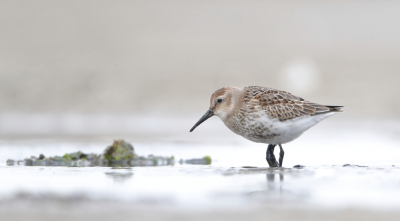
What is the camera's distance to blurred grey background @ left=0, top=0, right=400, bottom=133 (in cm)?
1230

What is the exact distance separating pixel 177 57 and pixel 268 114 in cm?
882

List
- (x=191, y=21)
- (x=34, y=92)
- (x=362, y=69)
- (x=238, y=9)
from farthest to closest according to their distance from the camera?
(x=238, y=9) < (x=191, y=21) < (x=362, y=69) < (x=34, y=92)

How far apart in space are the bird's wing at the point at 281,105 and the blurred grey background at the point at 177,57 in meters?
4.95

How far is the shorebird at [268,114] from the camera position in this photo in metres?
Answer: 6.53

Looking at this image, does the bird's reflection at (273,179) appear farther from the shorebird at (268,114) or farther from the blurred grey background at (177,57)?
the blurred grey background at (177,57)

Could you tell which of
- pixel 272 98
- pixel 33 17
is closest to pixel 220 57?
pixel 33 17

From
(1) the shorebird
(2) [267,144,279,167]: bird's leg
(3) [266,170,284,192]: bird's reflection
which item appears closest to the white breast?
(1) the shorebird

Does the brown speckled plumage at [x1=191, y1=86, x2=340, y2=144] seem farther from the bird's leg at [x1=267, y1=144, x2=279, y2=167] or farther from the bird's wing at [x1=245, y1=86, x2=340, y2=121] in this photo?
the bird's leg at [x1=267, y1=144, x2=279, y2=167]

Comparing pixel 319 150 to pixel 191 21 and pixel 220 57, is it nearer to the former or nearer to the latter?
pixel 220 57

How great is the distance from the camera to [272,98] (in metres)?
6.78

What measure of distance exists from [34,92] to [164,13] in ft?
22.7

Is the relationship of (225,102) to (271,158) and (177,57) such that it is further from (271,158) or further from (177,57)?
(177,57)

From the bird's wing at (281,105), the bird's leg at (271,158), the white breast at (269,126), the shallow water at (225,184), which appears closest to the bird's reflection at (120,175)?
the shallow water at (225,184)

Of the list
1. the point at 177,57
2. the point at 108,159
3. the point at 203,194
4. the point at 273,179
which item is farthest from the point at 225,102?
the point at 177,57
